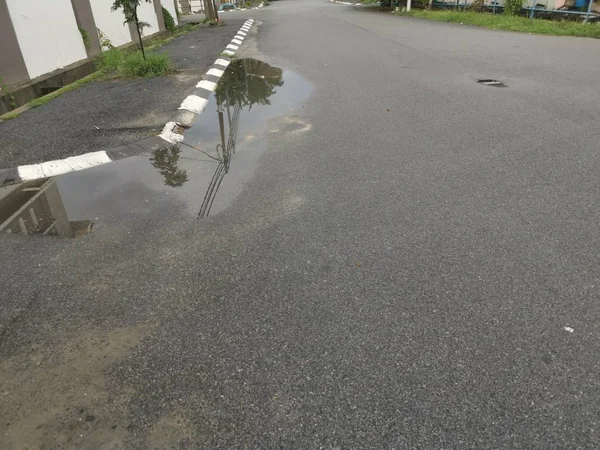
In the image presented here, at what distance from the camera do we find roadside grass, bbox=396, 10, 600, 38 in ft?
45.1

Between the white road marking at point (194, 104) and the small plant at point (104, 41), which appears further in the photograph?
the small plant at point (104, 41)

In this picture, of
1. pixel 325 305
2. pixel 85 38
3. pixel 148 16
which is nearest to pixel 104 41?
pixel 85 38

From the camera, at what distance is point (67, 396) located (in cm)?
212

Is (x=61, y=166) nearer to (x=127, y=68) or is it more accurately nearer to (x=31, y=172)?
(x=31, y=172)

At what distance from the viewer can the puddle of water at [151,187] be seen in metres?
3.79

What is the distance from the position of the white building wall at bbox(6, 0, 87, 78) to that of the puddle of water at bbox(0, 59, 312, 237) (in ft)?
14.5

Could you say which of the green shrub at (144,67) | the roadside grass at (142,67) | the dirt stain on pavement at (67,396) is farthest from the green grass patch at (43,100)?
the dirt stain on pavement at (67,396)

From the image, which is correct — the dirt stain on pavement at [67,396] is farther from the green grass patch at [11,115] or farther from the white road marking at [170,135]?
the green grass patch at [11,115]

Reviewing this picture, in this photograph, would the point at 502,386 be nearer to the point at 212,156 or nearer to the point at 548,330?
the point at 548,330

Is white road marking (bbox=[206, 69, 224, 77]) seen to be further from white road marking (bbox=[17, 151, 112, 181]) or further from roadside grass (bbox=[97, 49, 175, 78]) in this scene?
white road marking (bbox=[17, 151, 112, 181])

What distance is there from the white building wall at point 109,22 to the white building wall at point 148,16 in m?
2.37

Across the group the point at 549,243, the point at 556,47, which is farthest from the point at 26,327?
the point at 556,47

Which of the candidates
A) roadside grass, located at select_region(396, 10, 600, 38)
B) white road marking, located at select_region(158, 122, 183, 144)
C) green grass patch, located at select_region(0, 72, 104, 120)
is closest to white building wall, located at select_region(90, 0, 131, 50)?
green grass patch, located at select_region(0, 72, 104, 120)

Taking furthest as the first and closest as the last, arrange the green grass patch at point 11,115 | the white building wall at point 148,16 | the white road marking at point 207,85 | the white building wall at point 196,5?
the white building wall at point 196,5
the white building wall at point 148,16
the white road marking at point 207,85
the green grass patch at point 11,115
